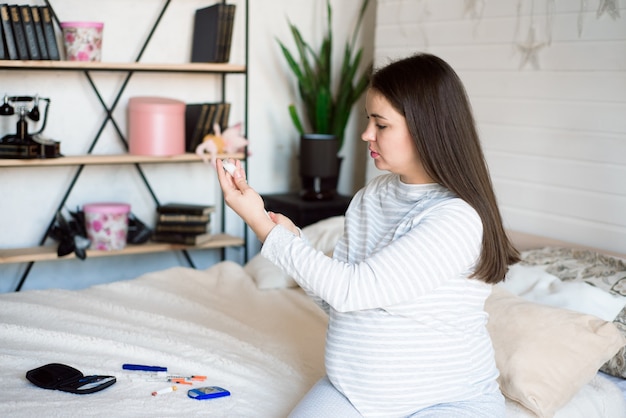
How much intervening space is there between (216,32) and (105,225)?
91cm

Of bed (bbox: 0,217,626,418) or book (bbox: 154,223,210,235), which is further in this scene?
book (bbox: 154,223,210,235)

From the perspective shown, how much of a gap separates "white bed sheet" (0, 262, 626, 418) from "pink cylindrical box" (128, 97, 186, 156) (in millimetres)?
636

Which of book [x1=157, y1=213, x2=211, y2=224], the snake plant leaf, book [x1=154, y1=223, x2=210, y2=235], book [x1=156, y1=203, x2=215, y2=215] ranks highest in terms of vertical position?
the snake plant leaf

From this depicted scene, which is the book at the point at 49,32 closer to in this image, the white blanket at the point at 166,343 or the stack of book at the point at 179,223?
the stack of book at the point at 179,223

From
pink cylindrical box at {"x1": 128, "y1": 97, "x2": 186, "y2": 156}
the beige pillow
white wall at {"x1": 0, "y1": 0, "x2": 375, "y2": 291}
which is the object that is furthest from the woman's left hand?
white wall at {"x1": 0, "y1": 0, "x2": 375, "y2": 291}

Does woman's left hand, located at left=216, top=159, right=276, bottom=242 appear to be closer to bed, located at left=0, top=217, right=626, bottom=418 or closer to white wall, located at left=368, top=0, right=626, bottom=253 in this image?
bed, located at left=0, top=217, right=626, bottom=418

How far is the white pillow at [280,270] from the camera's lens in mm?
2742

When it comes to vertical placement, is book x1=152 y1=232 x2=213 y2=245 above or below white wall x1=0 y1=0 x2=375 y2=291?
below

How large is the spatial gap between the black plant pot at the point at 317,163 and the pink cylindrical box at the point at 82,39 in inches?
39.0

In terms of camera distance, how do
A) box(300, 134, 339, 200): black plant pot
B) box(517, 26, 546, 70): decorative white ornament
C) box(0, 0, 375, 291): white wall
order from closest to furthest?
box(517, 26, 546, 70): decorative white ornament < box(0, 0, 375, 291): white wall < box(300, 134, 339, 200): black plant pot

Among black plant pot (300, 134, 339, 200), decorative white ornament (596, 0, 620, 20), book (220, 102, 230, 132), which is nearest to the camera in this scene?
decorative white ornament (596, 0, 620, 20)

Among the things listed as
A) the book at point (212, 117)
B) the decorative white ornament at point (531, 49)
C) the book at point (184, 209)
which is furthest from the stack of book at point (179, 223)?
the decorative white ornament at point (531, 49)

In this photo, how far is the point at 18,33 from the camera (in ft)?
9.47

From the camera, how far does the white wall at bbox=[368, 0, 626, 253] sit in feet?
8.29
